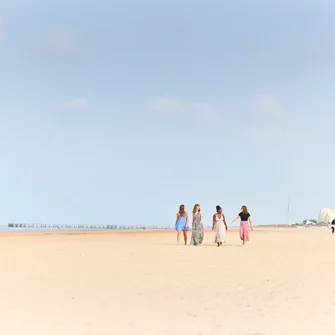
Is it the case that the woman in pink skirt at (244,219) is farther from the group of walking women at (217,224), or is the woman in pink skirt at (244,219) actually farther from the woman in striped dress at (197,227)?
the woman in striped dress at (197,227)

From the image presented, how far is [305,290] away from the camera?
10.0m

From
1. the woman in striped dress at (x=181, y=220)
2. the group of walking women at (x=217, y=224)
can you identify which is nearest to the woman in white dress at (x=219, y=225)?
the group of walking women at (x=217, y=224)

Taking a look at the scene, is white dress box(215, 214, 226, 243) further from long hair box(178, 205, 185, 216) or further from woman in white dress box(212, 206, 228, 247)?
long hair box(178, 205, 185, 216)

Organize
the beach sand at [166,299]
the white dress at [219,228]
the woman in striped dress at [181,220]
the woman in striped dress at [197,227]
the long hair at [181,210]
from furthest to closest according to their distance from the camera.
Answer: the long hair at [181,210]
the woman in striped dress at [181,220]
the woman in striped dress at [197,227]
the white dress at [219,228]
the beach sand at [166,299]

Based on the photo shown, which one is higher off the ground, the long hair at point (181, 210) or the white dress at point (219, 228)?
the long hair at point (181, 210)

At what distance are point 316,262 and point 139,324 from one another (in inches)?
407

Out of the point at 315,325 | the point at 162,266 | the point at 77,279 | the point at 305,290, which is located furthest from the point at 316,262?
the point at 315,325

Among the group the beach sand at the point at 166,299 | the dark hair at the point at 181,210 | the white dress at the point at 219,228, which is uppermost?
the dark hair at the point at 181,210

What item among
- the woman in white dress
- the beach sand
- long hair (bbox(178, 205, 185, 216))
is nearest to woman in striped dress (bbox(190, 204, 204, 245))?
the woman in white dress

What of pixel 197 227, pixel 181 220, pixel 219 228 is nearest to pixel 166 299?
pixel 219 228

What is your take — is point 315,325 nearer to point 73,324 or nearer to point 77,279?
point 73,324

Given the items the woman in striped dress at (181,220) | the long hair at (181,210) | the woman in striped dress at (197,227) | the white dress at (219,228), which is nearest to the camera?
the white dress at (219,228)

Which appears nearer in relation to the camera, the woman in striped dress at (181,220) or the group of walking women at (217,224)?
the group of walking women at (217,224)

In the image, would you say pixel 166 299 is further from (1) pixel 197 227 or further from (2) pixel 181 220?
(2) pixel 181 220
